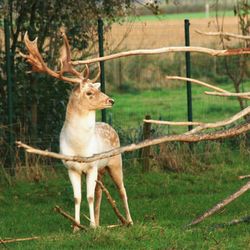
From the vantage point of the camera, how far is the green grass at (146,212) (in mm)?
10273

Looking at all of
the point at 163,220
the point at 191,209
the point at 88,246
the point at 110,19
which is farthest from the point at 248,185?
the point at 110,19

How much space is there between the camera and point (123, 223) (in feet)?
36.9

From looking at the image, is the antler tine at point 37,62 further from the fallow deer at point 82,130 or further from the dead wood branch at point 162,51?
the dead wood branch at point 162,51

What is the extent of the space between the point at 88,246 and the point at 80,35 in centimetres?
829

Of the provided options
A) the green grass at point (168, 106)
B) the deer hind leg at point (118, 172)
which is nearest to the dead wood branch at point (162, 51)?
the deer hind leg at point (118, 172)

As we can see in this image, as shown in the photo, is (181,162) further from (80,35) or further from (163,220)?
(163,220)

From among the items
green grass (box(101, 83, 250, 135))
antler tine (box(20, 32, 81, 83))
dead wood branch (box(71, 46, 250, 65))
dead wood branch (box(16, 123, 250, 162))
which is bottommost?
green grass (box(101, 83, 250, 135))

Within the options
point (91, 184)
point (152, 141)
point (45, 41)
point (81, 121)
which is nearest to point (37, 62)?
point (81, 121)

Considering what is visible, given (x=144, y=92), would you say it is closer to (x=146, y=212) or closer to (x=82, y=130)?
(x=146, y=212)

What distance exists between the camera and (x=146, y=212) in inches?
545

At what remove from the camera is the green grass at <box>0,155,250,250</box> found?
10.3m

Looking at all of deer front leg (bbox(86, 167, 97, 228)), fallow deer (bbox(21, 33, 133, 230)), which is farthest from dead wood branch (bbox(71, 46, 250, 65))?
deer front leg (bbox(86, 167, 97, 228))

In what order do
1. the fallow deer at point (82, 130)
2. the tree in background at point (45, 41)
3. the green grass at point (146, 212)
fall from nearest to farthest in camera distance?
1. the green grass at point (146, 212)
2. the fallow deer at point (82, 130)
3. the tree in background at point (45, 41)

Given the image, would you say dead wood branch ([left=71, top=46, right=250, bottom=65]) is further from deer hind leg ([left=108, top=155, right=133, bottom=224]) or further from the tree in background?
the tree in background
